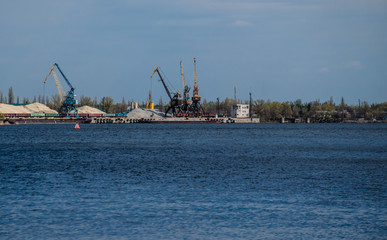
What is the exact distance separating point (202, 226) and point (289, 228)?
11.9 ft

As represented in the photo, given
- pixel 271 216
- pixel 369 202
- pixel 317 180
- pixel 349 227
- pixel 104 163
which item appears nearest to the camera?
pixel 349 227

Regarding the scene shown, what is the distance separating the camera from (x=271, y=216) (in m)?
23.8

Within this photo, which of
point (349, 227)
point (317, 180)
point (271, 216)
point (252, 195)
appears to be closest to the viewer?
point (349, 227)

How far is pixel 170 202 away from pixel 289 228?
7.94 meters

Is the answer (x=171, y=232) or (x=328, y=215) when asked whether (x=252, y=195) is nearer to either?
(x=328, y=215)

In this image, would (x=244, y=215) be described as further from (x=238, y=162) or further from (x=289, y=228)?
(x=238, y=162)

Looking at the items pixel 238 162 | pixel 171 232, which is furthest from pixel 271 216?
pixel 238 162

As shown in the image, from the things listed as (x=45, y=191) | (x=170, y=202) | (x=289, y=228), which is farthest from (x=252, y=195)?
(x=45, y=191)

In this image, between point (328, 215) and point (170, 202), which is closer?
point (328, 215)

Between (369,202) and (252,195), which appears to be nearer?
(369,202)

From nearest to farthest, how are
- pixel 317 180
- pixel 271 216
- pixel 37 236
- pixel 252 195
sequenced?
pixel 37 236 < pixel 271 216 < pixel 252 195 < pixel 317 180

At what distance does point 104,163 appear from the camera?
52.2m

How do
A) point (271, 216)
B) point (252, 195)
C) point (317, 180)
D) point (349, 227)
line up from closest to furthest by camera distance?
1. point (349, 227)
2. point (271, 216)
3. point (252, 195)
4. point (317, 180)

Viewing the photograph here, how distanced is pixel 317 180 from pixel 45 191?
61.4ft
